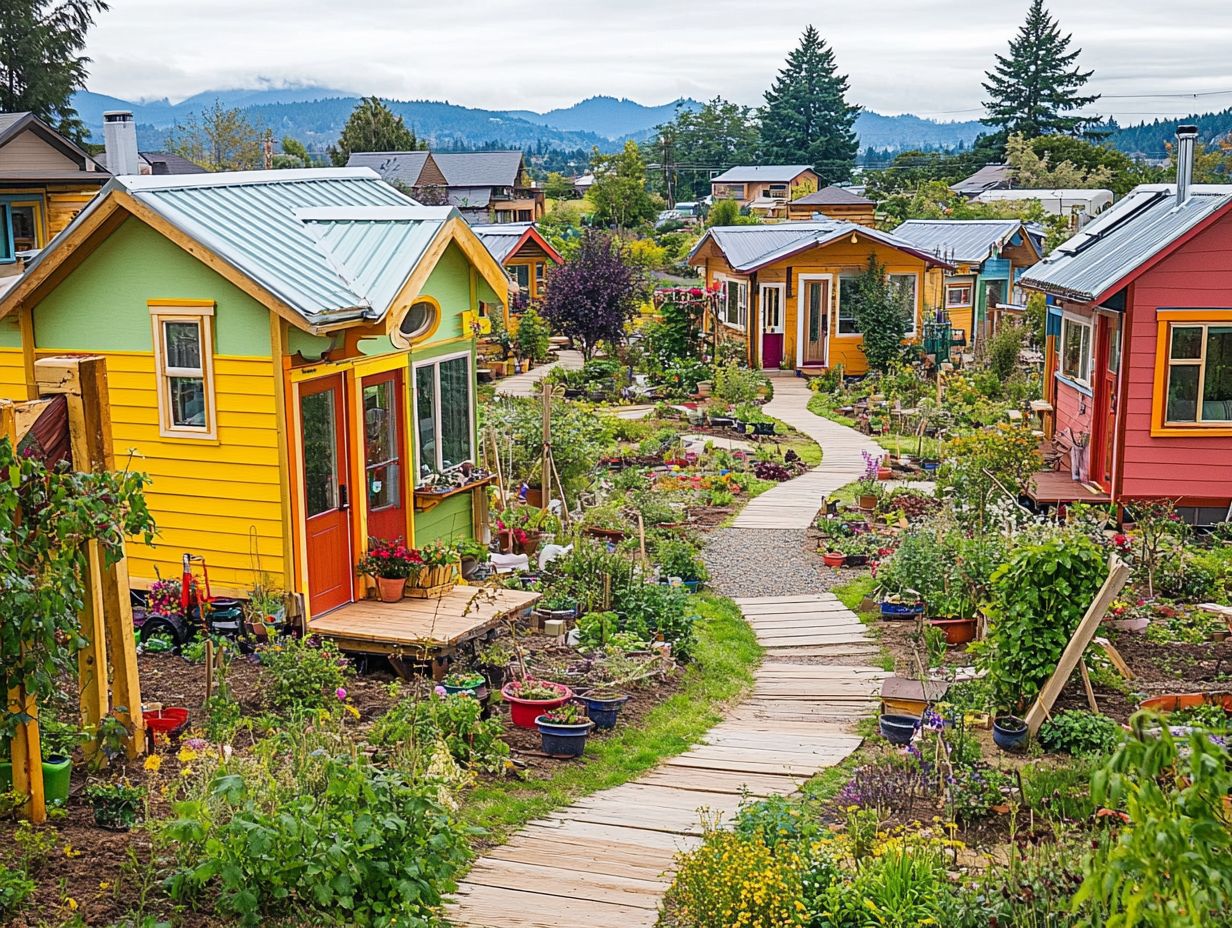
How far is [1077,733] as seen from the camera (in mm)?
8602

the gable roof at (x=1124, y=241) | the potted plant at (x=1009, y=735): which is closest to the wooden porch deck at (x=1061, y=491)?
the gable roof at (x=1124, y=241)

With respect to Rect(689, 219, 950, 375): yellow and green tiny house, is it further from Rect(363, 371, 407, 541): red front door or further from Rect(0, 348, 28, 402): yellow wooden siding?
Rect(0, 348, 28, 402): yellow wooden siding

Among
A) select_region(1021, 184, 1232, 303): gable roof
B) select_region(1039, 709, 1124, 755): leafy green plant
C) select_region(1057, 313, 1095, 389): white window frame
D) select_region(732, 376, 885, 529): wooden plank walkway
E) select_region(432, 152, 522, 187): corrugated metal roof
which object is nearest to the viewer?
select_region(1039, 709, 1124, 755): leafy green plant

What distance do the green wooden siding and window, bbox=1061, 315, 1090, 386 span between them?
38.3ft

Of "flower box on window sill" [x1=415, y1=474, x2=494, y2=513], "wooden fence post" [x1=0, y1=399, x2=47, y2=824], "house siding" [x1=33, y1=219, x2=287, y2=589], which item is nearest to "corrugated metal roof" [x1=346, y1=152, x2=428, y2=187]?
"flower box on window sill" [x1=415, y1=474, x2=494, y2=513]

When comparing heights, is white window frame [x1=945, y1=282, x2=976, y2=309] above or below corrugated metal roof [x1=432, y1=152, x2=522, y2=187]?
below

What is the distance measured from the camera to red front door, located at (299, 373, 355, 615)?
11.2 metres

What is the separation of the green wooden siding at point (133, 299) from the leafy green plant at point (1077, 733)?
22.8ft

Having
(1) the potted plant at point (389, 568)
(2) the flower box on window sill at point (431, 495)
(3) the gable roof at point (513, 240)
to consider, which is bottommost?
(1) the potted plant at point (389, 568)

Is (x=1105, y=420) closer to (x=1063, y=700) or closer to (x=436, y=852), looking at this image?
(x=1063, y=700)

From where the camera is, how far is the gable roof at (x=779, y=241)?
1221 inches

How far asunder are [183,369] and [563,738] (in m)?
4.91

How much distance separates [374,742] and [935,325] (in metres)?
26.5

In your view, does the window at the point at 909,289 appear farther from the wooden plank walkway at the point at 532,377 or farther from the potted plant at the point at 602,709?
the potted plant at the point at 602,709
